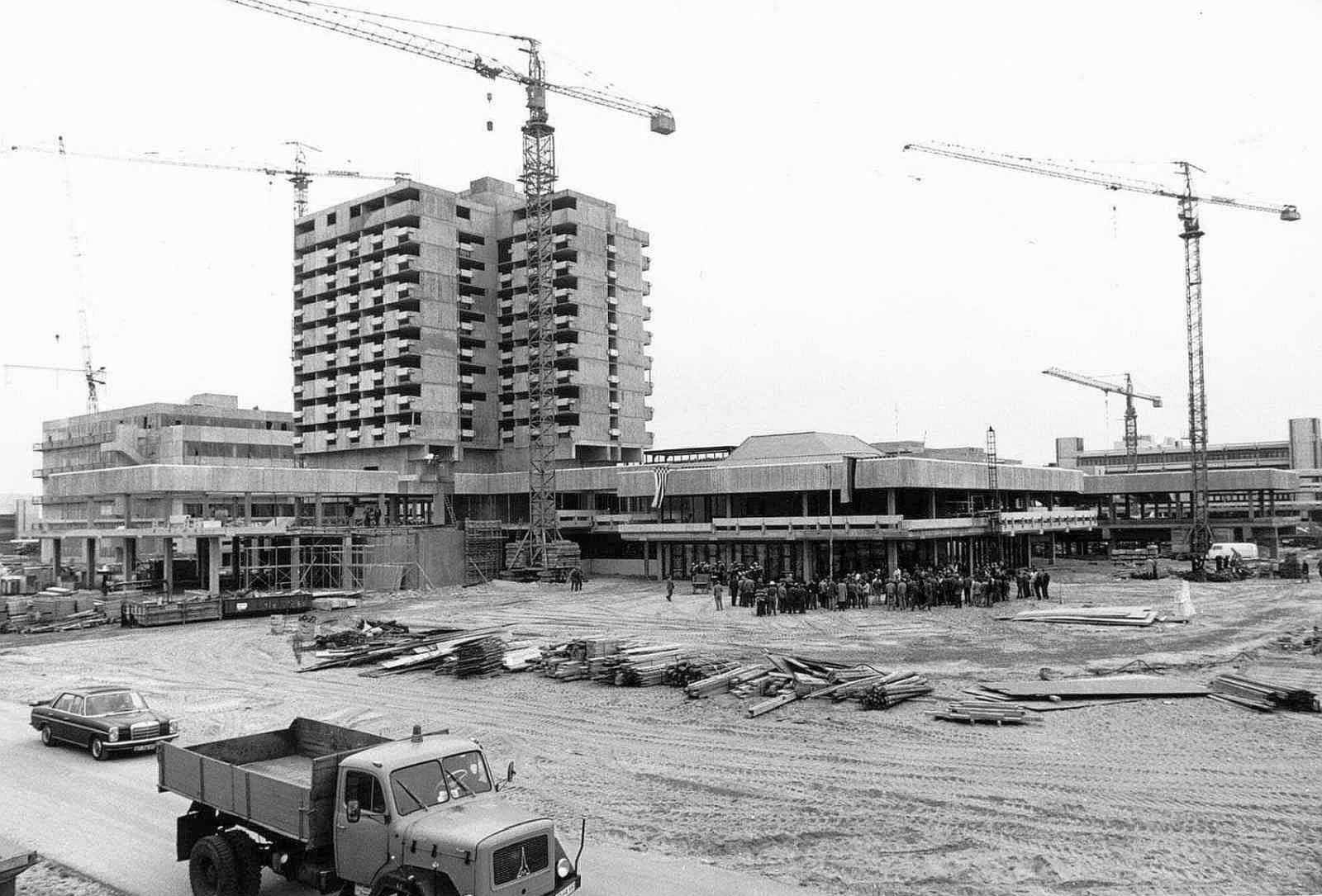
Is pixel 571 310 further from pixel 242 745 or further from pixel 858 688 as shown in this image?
pixel 242 745

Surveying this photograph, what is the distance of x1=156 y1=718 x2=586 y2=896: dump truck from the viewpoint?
36.0ft

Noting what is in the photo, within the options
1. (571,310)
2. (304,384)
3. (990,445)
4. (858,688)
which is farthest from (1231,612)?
(304,384)

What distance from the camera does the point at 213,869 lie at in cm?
1291

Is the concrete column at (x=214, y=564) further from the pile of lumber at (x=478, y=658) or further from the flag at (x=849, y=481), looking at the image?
the flag at (x=849, y=481)

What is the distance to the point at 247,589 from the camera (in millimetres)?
61438

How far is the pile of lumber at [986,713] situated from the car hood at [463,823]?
48.2 feet

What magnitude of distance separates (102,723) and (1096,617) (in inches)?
1461

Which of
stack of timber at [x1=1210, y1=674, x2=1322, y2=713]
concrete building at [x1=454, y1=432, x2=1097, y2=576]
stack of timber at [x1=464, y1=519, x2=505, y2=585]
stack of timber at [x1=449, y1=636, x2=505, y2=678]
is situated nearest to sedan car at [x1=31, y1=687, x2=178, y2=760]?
stack of timber at [x1=449, y1=636, x2=505, y2=678]

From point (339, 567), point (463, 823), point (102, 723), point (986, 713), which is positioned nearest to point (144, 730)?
point (102, 723)

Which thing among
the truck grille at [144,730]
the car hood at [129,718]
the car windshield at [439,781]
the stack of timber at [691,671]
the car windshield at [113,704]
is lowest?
the stack of timber at [691,671]

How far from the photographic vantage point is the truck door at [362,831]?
11.6 m

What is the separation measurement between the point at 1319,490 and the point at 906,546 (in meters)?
134

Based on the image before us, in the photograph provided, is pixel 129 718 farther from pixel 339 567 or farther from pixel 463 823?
pixel 339 567

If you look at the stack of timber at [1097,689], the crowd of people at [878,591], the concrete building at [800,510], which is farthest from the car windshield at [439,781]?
the concrete building at [800,510]
